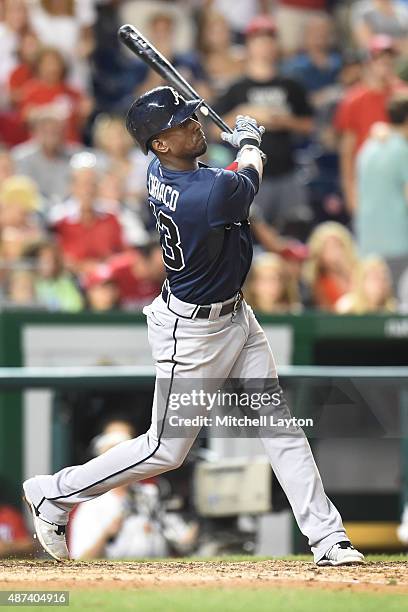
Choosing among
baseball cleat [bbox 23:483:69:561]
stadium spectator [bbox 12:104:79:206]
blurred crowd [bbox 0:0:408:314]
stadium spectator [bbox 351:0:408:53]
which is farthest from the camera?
stadium spectator [bbox 351:0:408:53]

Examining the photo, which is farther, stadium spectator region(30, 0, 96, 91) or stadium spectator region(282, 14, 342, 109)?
stadium spectator region(282, 14, 342, 109)

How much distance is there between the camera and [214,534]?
7.04 meters

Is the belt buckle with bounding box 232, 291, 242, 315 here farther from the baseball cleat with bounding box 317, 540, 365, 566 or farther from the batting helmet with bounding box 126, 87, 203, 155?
the baseball cleat with bounding box 317, 540, 365, 566

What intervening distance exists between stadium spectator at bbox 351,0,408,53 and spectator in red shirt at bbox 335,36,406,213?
166 cm

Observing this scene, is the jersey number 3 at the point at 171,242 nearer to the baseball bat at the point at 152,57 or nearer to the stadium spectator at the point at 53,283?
the baseball bat at the point at 152,57

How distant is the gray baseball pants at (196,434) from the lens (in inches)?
197

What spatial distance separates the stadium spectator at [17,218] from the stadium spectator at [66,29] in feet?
5.77

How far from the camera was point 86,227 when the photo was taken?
9477 millimetres

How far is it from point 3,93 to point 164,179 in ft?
20.5

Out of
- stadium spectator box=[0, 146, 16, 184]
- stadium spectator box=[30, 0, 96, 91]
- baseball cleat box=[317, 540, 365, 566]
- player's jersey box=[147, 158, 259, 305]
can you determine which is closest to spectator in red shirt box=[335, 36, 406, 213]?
stadium spectator box=[30, 0, 96, 91]

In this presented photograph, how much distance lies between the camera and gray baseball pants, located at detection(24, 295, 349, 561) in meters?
5.00

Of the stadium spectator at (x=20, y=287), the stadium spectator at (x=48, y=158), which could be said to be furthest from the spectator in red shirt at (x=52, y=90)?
the stadium spectator at (x=20, y=287)

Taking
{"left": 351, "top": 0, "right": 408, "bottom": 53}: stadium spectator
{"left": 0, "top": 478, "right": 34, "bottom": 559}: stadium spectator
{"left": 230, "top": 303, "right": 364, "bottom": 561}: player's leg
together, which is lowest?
{"left": 0, "top": 478, "right": 34, "bottom": 559}: stadium spectator

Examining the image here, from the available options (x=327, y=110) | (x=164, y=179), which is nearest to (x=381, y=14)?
(x=327, y=110)
